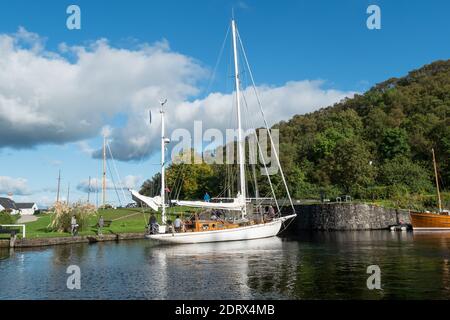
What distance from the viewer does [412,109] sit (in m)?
120

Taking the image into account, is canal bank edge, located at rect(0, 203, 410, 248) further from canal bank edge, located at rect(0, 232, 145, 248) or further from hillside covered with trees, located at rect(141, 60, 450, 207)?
canal bank edge, located at rect(0, 232, 145, 248)

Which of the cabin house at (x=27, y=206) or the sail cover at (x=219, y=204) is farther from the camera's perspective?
the cabin house at (x=27, y=206)

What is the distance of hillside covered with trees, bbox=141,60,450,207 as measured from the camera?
78812mm

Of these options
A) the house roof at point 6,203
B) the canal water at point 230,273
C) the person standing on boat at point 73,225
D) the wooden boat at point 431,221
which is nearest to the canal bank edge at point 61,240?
the person standing on boat at point 73,225

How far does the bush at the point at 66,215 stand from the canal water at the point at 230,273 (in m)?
10.5

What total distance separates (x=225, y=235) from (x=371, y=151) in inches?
2915

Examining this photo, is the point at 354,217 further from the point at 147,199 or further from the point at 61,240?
the point at 61,240

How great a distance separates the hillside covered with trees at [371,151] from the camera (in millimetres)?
78812

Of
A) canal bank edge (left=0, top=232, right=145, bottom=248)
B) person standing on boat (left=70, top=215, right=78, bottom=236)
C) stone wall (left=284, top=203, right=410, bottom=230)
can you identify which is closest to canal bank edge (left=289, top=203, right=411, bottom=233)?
stone wall (left=284, top=203, right=410, bottom=230)

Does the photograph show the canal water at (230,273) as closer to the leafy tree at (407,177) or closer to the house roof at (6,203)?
the leafy tree at (407,177)

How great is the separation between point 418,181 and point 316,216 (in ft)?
76.6

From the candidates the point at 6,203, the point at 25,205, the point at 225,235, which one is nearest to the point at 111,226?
the point at 225,235
